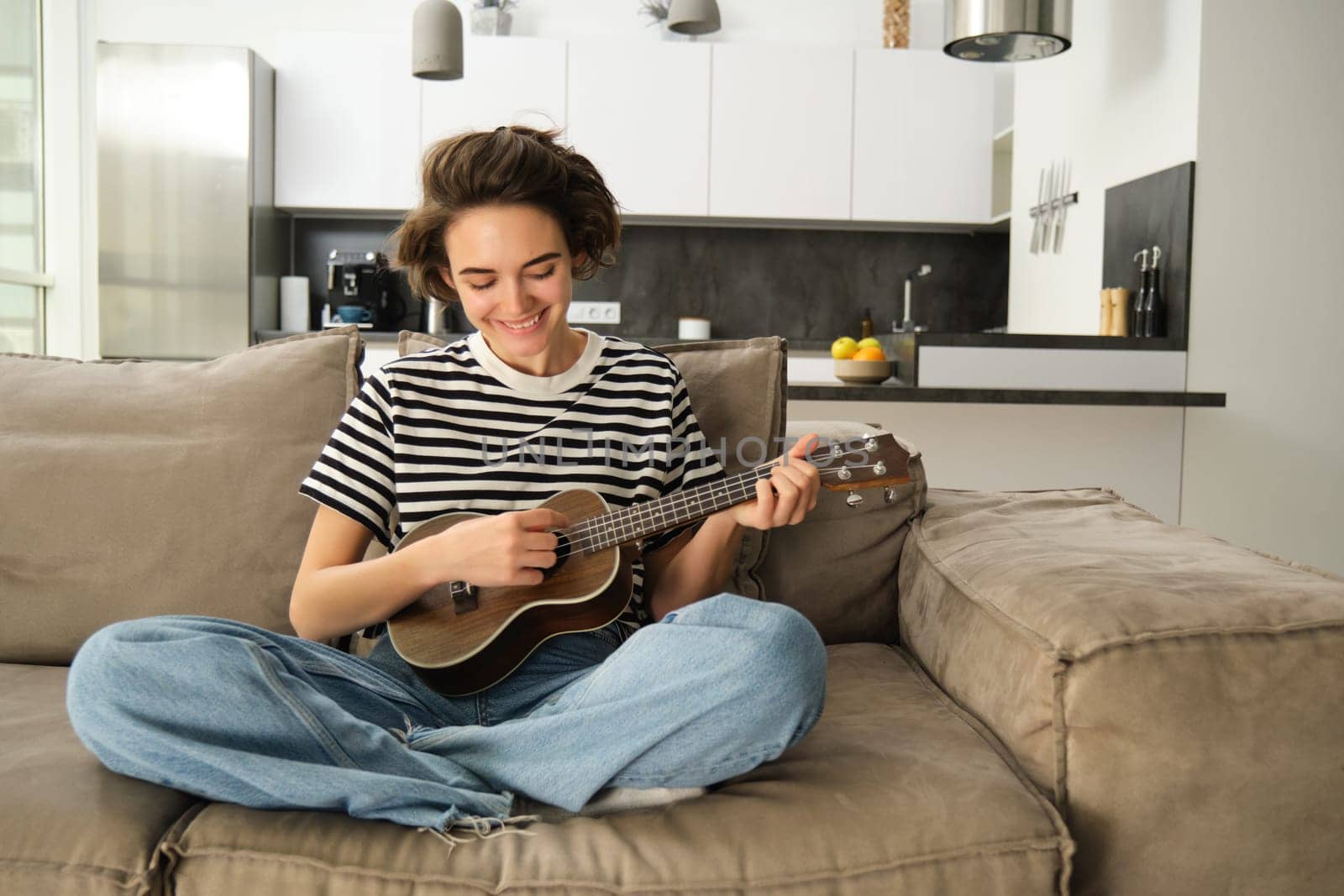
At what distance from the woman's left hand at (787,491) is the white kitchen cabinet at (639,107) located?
3642 millimetres

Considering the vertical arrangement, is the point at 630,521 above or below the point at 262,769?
above

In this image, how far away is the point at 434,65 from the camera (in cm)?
300

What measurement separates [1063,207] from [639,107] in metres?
1.81

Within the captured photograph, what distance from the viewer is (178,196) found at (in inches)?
180

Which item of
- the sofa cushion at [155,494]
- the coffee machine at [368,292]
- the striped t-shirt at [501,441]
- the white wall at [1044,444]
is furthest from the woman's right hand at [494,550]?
the coffee machine at [368,292]

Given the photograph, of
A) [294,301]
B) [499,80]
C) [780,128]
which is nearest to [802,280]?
[780,128]

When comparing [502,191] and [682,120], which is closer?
[502,191]

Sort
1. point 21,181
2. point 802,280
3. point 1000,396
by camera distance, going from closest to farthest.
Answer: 1. point 1000,396
2. point 21,181
3. point 802,280

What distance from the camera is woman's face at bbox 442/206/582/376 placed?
55.9 inches

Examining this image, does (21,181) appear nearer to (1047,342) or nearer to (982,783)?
(1047,342)

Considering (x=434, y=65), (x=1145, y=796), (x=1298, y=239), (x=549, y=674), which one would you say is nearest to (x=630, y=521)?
(x=549, y=674)

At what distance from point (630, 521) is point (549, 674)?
0.20 metres

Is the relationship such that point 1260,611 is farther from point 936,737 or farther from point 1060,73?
point 1060,73

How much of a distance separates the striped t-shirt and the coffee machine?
3508 millimetres
